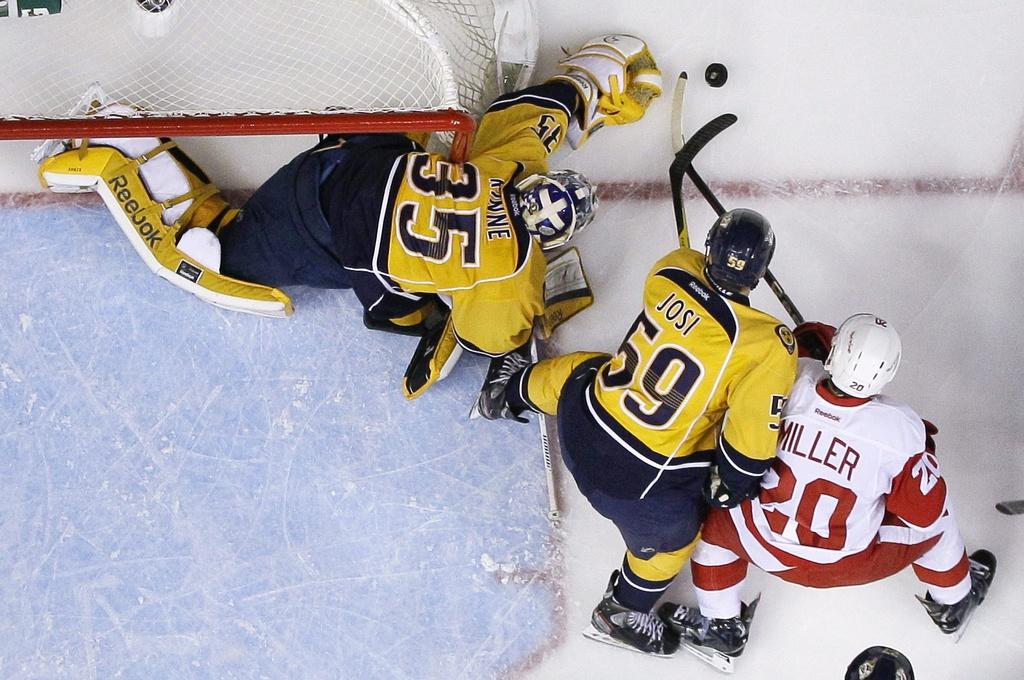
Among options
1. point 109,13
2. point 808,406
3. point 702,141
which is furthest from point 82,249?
point 808,406

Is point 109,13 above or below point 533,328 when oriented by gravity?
above

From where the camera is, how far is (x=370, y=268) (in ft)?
8.05

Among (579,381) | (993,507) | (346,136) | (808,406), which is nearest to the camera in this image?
(808,406)

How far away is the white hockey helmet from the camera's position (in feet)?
6.85

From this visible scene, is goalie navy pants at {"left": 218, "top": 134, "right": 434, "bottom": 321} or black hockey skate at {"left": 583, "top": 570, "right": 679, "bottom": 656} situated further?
black hockey skate at {"left": 583, "top": 570, "right": 679, "bottom": 656}

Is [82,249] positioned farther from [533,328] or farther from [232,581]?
[533,328]

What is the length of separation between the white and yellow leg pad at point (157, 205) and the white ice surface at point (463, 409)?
0.12 m

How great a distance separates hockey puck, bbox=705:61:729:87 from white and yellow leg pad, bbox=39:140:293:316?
136 centimetres

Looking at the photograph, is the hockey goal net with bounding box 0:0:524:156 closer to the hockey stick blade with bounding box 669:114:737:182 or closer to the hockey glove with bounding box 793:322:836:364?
the hockey stick blade with bounding box 669:114:737:182

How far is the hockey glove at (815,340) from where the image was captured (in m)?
2.45

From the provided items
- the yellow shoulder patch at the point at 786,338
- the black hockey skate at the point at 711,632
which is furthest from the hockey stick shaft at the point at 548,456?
the yellow shoulder patch at the point at 786,338

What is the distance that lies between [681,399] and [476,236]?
0.62m

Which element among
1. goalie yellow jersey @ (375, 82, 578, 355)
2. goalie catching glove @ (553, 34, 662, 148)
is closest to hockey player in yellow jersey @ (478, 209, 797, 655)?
goalie yellow jersey @ (375, 82, 578, 355)

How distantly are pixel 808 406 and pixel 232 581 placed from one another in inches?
65.3
